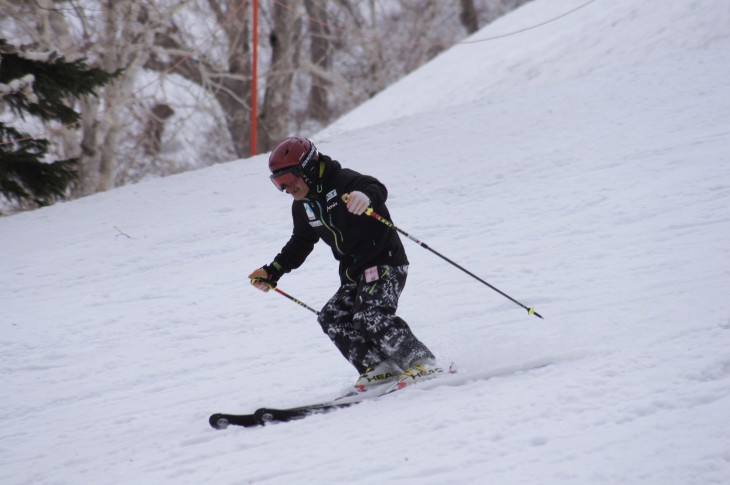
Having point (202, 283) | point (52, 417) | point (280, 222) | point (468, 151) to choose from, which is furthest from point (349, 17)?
point (52, 417)

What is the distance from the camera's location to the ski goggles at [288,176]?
4.34m

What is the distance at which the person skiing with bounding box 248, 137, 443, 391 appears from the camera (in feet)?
14.4

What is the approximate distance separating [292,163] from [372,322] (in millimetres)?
1014

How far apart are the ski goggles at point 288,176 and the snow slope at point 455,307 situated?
1.33 metres

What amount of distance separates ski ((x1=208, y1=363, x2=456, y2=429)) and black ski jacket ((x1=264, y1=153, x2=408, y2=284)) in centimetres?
68

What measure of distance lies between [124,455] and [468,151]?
7.29 meters

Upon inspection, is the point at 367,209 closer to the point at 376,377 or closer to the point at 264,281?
the point at 264,281

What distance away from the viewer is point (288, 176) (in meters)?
4.36

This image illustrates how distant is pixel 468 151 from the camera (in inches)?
415

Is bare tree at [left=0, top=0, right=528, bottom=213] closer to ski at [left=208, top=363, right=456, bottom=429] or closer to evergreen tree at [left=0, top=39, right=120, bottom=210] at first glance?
evergreen tree at [left=0, top=39, right=120, bottom=210]

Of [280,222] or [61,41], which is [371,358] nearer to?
[280,222]

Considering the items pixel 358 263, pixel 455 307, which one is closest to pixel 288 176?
pixel 358 263

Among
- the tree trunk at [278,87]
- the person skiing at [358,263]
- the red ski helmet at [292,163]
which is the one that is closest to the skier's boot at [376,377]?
the person skiing at [358,263]

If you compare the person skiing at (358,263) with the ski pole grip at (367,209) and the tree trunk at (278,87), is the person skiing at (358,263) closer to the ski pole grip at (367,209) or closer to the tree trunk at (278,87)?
the ski pole grip at (367,209)
